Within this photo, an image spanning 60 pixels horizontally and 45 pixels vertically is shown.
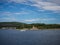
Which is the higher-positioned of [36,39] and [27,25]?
[27,25]

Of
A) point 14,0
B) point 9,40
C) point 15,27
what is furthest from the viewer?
point 9,40

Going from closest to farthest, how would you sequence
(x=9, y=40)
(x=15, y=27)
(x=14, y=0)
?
1. (x=14, y=0)
2. (x=15, y=27)
3. (x=9, y=40)

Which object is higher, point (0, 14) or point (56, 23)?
point (0, 14)

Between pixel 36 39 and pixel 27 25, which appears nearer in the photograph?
pixel 27 25

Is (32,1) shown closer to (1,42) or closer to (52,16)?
(52,16)

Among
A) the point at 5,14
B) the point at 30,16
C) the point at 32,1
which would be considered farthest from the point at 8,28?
the point at 32,1

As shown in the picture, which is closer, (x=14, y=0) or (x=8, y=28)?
(x=14, y=0)

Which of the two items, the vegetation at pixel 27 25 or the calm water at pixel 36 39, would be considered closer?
the vegetation at pixel 27 25

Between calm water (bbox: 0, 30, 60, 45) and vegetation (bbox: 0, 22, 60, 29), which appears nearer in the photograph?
vegetation (bbox: 0, 22, 60, 29)

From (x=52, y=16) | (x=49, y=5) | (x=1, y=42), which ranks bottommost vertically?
(x=1, y=42)

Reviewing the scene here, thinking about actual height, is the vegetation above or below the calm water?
above

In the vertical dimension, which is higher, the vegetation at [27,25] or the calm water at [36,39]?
the vegetation at [27,25]
